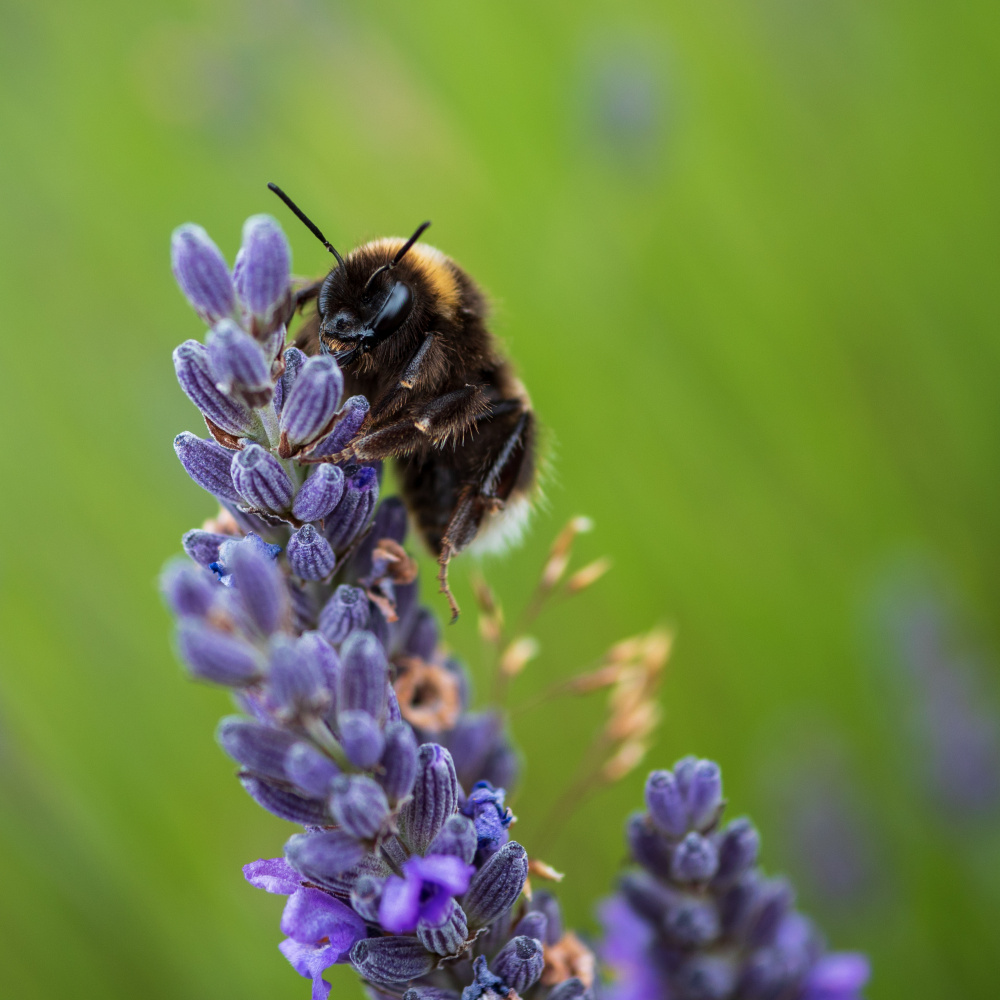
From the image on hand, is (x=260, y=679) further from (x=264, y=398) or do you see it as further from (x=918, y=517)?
(x=918, y=517)

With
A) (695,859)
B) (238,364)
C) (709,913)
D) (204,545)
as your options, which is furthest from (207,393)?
(709,913)

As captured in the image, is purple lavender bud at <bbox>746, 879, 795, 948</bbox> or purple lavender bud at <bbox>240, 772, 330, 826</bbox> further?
purple lavender bud at <bbox>746, 879, 795, 948</bbox>

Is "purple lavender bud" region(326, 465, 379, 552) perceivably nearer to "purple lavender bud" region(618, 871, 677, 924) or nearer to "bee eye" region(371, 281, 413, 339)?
"bee eye" region(371, 281, 413, 339)

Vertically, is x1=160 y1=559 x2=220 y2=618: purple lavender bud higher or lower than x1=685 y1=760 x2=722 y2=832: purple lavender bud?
lower

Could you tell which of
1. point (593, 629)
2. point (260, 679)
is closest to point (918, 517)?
point (593, 629)

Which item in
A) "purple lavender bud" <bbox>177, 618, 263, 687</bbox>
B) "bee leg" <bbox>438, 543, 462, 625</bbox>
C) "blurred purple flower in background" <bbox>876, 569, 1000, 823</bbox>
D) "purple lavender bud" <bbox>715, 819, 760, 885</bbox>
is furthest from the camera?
"blurred purple flower in background" <bbox>876, 569, 1000, 823</bbox>

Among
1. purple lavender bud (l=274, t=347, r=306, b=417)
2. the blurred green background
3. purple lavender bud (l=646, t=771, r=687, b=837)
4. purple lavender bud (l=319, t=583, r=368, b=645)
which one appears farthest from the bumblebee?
the blurred green background

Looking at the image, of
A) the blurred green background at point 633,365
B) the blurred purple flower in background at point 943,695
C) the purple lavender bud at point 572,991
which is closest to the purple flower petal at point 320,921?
the purple lavender bud at point 572,991

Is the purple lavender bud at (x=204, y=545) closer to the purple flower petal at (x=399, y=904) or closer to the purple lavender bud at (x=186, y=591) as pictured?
the purple lavender bud at (x=186, y=591)
